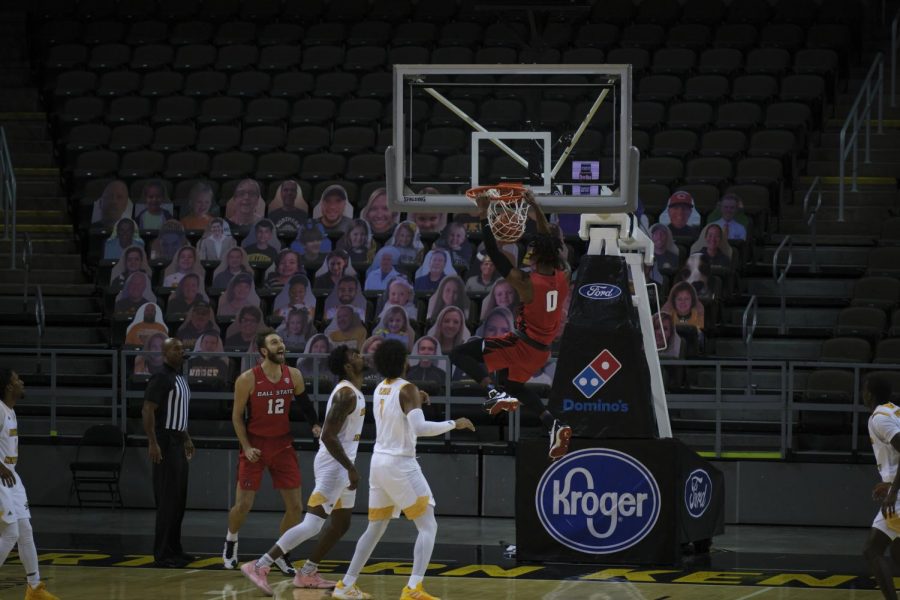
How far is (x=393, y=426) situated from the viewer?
10.4 m

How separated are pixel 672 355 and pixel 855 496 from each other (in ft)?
7.83

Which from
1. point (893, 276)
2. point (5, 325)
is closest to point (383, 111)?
point (5, 325)

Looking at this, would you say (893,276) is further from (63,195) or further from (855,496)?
(63,195)

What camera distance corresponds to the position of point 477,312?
17172 mm

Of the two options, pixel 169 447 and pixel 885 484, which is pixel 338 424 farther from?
pixel 885 484

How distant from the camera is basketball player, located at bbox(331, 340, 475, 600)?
33.6 feet

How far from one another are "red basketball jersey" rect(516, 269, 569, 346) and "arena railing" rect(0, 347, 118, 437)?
7.62 metres

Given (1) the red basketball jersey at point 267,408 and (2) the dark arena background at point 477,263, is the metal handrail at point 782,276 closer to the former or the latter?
(2) the dark arena background at point 477,263

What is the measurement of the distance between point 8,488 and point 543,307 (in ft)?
12.9

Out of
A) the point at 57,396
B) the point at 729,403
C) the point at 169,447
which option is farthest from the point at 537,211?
the point at 57,396

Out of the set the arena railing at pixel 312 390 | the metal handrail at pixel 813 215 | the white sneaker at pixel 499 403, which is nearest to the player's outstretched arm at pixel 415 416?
the white sneaker at pixel 499 403

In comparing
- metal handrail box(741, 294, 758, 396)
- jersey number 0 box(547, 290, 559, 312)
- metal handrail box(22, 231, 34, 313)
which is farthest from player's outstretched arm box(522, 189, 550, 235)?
metal handrail box(22, 231, 34, 313)

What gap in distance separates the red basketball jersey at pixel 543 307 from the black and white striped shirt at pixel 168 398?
400cm

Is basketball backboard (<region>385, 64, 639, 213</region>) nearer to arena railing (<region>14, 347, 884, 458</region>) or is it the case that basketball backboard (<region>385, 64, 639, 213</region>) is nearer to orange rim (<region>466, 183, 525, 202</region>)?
orange rim (<region>466, 183, 525, 202</region>)
